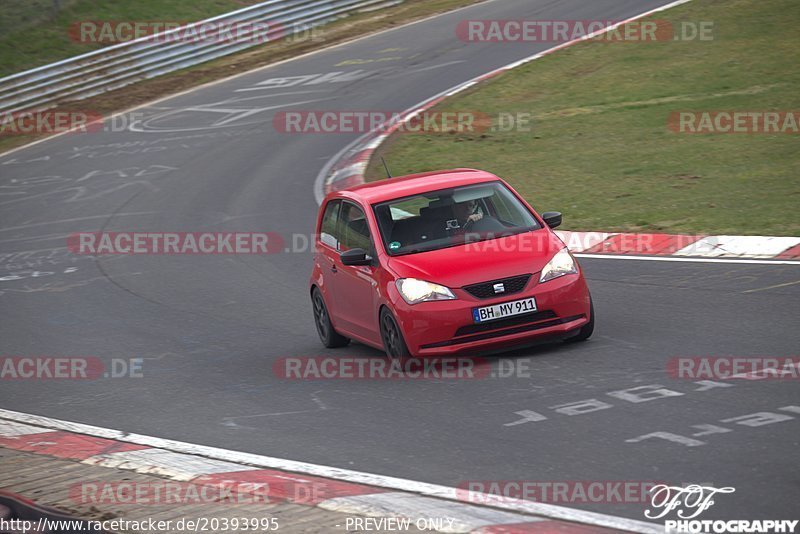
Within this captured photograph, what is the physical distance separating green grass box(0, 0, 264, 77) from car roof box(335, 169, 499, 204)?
87.7ft

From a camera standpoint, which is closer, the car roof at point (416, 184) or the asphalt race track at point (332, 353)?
the asphalt race track at point (332, 353)

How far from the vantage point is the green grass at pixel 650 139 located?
16188 mm

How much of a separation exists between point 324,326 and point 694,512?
6.50m

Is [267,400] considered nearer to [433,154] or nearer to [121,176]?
[433,154]

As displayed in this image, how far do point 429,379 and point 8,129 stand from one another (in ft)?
83.1

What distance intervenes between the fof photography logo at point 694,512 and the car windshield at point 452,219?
453 centimetres

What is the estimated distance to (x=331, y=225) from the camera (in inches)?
477
